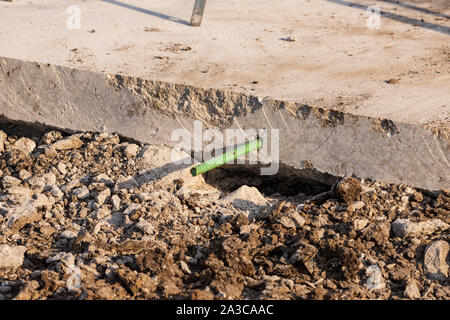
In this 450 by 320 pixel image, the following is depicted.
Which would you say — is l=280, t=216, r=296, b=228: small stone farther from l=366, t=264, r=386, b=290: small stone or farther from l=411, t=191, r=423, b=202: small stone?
l=411, t=191, r=423, b=202: small stone

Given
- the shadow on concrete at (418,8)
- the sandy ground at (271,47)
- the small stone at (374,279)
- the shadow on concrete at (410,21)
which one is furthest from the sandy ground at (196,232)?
the shadow on concrete at (418,8)

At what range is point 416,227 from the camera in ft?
9.71

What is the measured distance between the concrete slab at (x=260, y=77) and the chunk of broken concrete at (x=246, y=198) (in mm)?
271

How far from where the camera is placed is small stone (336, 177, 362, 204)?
318cm

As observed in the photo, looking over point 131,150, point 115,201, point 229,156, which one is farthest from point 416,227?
point 131,150

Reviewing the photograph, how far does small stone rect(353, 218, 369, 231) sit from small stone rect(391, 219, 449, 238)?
138 millimetres

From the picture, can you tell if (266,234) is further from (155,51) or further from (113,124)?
(155,51)

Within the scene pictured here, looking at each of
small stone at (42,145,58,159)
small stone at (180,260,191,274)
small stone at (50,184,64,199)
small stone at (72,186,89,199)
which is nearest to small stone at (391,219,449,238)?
small stone at (180,260,191,274)

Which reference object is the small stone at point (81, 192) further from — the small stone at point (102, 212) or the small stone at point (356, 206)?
the small stone at point (356, 206)

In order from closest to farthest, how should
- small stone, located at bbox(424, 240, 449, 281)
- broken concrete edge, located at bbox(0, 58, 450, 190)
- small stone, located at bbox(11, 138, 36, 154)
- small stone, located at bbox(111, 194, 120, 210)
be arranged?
small stone, located at bbox(424, 240, 449, 281), broken concrete edge, located at bbox(0, 58, 450, 190), small stone, located at bbox(111, 194, 120, 210), small stone, located at bbox(11, 138, 36, 154)

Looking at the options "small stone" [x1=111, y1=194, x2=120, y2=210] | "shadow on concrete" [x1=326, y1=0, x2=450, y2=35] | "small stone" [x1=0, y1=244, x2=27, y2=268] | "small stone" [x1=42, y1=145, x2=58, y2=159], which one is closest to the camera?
"small stone" [x1=0, y1=244, x2=27, y2=268]

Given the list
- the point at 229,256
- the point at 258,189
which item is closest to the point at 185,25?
the point at 258,189

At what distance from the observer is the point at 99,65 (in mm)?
3953

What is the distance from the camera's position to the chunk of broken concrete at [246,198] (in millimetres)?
3350
